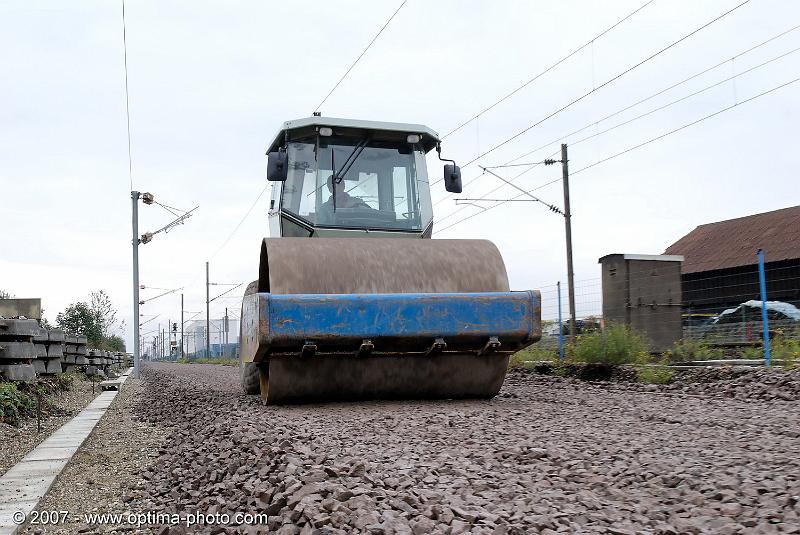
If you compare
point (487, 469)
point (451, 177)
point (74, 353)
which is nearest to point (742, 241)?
point (74, 353)

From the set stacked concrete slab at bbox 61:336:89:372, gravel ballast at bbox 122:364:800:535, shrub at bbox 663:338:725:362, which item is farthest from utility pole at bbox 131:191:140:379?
gravel ballast at bbox 122:364:800:535

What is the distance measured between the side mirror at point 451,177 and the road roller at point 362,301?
0.53m

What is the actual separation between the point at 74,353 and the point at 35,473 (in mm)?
12061

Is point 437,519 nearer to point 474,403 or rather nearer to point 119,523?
point 119,523

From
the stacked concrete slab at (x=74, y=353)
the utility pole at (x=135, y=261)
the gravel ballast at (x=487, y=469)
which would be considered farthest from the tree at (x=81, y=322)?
the gravel ballast at (x=487, y=469)

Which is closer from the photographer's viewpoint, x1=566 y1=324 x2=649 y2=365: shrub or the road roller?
the road roller

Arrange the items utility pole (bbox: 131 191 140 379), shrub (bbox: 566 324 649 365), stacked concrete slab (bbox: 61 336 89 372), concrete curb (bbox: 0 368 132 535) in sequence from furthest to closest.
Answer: utility pole (bbox: 131 191 140 379), stacked concrete slab (bbox: 61 336 89 372), shrub (bbox: 566 324 649 365), concrete curb (bbox: 0 368 132 535)

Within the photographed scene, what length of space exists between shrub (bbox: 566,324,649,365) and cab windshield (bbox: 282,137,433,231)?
534 cm

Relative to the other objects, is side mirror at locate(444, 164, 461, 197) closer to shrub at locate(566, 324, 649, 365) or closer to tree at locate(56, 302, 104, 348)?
shrub at locate(566, 324, 649, 365)

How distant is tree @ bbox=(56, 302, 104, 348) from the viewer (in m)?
31.7

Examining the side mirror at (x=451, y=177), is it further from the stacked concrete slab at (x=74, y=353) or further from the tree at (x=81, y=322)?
the tree at (x=81, y=322)

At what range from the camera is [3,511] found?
388 cm

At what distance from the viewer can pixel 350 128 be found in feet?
24.3

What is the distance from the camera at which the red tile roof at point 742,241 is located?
2588 cm
